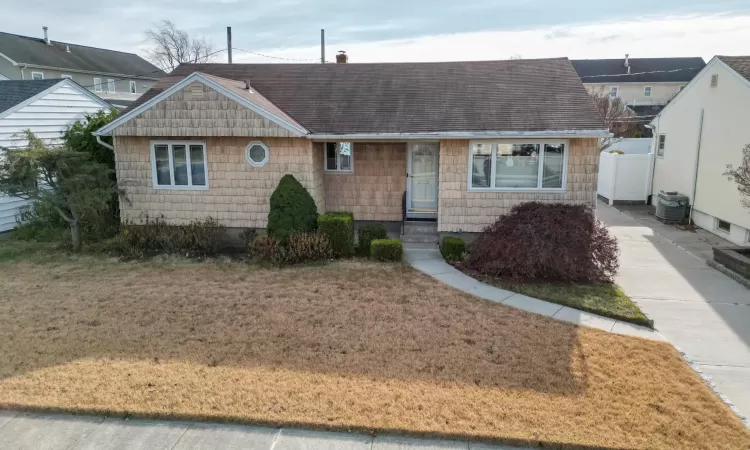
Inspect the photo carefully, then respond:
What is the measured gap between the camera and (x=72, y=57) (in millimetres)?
39406

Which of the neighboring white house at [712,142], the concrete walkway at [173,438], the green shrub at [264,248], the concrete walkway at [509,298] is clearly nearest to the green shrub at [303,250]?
the green shrub at [264,248]

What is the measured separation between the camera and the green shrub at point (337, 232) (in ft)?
36.9

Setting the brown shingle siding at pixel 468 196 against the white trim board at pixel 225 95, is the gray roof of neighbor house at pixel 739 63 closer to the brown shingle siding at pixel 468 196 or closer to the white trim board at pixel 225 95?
the brown shingle siding at pixel 468 196

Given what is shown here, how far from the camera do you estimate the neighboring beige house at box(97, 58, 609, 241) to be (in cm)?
1145

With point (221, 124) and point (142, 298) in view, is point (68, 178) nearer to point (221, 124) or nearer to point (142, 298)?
point (221, 124)

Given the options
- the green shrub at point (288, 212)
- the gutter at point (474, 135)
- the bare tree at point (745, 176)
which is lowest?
the green shrub at point (288, 212)

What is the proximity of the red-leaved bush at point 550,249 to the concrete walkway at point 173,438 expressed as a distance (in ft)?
18.0

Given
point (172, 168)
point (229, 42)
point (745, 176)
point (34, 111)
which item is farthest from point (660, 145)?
point (229, 42)

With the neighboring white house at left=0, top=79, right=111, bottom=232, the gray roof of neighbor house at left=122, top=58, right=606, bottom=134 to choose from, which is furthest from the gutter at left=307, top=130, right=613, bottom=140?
the neighboring white house at left=0, top=79, right=111, bottom=232

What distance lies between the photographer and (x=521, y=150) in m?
11.7

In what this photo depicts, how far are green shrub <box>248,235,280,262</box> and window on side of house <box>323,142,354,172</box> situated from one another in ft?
10.6

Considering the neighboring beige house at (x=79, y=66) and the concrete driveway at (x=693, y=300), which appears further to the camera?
the neighboring beige house at (x=79, y=66)

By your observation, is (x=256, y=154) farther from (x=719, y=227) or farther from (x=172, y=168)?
(x=719, y=227)

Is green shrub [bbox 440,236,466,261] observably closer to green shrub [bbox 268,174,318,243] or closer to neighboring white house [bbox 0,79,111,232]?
green shrub [bbox 268,174,318,243]
